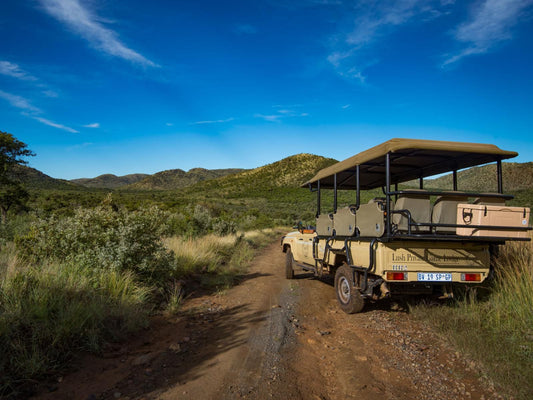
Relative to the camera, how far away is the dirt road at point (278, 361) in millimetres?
3115

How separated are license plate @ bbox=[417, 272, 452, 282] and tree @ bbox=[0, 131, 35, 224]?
2017 cm

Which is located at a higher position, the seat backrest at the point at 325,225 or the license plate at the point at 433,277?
the seat backrest at the point at 325,225

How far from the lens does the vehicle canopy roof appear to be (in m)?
4.84

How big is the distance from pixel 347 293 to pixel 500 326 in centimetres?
222

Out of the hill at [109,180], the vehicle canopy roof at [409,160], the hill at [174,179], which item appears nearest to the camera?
the vehicle canopy roof at [409,160]

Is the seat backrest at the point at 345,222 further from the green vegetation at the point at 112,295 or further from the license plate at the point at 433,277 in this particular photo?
the green vegetation at the point at 112,295

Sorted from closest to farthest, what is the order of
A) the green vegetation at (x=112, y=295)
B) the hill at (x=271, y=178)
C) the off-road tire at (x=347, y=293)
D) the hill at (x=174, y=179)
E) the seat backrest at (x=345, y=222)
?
1. the green vegetation at (x=112, y=295)
2. the off-road tire at (x=347, y=293)
3. the seat backrest at (x=345, y=222)
4. the hill at (x=271, y=178)
5. the hill at (x=174, y=179)

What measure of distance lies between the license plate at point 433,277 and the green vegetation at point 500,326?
557mm

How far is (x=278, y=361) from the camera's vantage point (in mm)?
3723

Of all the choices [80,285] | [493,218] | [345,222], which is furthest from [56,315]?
[493,218]

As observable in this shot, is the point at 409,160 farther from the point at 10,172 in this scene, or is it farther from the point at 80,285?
the point at 10,172

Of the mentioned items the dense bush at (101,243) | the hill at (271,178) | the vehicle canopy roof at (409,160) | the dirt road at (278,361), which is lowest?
the dirt road at (278,361)

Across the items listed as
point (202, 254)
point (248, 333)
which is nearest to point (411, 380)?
point (248, 333)

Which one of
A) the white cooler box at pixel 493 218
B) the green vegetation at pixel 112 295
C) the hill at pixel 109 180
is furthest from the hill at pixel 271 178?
the hill at pixel 109 180
